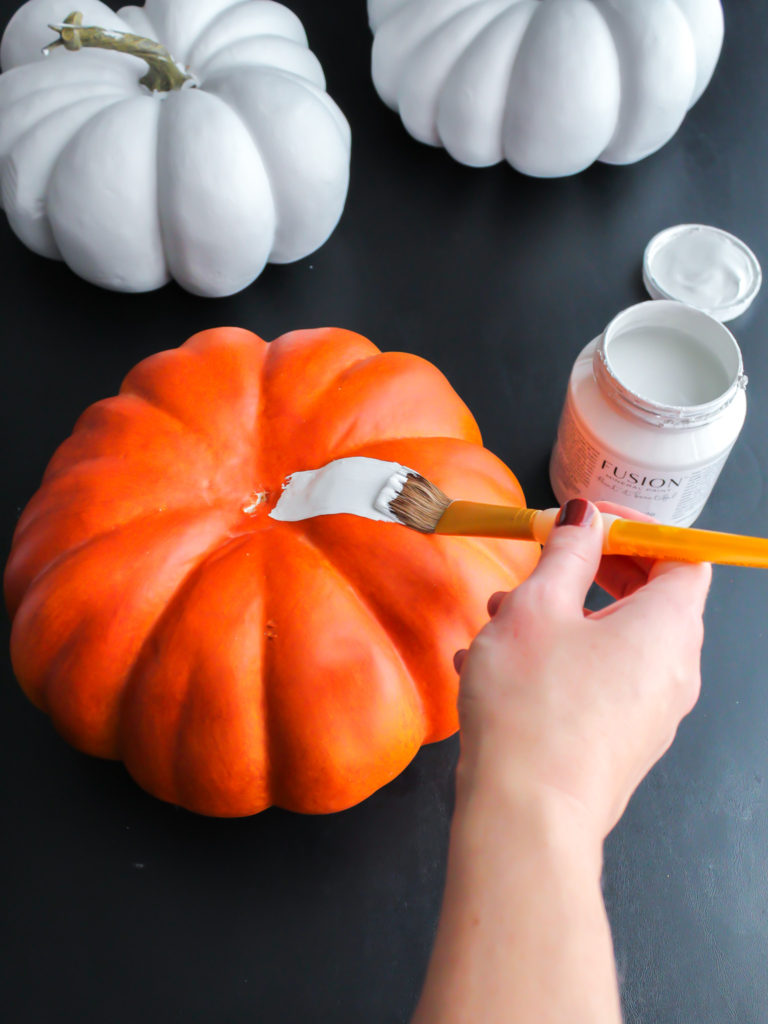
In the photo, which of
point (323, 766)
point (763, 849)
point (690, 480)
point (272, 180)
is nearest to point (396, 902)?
point (323, 766)

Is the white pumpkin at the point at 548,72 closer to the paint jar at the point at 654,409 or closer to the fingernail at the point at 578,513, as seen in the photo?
the paint jar at the point at 654,409

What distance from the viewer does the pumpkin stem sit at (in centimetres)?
96

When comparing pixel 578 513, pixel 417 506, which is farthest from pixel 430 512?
pixel 578 513

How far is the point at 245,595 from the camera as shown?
726 millimetres

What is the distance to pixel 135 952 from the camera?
2.70 feet

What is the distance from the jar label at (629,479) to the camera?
0.87 m

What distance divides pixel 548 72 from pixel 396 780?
85 centimetres

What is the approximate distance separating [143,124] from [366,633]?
67 centimetres

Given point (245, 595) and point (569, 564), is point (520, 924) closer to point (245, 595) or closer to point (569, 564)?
point (569, 564)

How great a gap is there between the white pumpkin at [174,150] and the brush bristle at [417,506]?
0.49 metres

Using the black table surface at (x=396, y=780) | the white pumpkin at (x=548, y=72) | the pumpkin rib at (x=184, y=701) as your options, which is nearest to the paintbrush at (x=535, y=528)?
the pumpkin rib at (x=184, y=701)

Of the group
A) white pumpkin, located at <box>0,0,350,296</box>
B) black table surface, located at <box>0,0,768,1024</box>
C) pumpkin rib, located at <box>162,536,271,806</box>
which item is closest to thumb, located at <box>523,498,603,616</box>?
pumpkin rib, located at <box>162,536,271,806</box>

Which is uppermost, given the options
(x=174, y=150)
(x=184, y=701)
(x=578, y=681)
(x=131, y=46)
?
(x=131, y=46)

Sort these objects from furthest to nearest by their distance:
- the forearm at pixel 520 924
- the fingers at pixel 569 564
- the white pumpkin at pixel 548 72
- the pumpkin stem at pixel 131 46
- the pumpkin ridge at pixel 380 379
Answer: the white pumpkin at pixel 548 72, the pumpkin stem at pixel 131 46, the pumpkin ridge at pixel 380 379, the fingers at pixel 569 564, the forearm at pixel 520 924
